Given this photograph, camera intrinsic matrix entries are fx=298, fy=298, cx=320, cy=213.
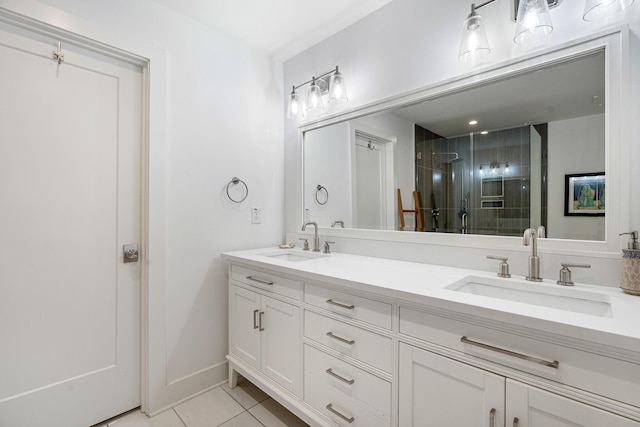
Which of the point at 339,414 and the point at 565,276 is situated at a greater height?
the point at 565,276

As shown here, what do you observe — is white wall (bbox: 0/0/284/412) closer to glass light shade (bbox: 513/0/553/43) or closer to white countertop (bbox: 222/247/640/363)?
white countertop (bbox: 222/247/640/363)

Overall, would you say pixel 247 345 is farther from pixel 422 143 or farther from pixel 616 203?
pixel 616 203

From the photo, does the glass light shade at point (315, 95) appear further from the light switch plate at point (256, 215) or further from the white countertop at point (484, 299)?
the white countertop at point (484, 299)

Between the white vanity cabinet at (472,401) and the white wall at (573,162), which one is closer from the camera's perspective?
the white vanity cabinet at (472,401)

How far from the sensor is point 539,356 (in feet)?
2.71

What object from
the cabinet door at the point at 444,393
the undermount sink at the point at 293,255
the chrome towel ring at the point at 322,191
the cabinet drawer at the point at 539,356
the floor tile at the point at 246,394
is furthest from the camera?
the chrome towel ring at the point at 322,191

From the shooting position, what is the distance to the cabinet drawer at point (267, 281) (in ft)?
5.00

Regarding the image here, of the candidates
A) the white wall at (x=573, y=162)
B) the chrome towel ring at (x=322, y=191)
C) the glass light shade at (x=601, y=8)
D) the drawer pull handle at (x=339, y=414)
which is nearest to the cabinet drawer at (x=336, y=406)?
the drawer pull handle at (x=339, y=414)

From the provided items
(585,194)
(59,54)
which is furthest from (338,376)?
(59,54)

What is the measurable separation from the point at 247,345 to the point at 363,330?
0.94 meters

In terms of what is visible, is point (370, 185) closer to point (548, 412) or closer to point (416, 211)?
point (416, 211)

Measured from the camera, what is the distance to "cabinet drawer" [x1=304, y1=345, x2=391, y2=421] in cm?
115

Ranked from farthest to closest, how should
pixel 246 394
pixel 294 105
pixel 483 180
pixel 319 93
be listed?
1. pixel 294 105
2. pixel 319 93
3. pixel 246 394
4. pixel 483 180

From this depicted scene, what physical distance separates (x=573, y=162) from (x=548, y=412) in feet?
3.09
